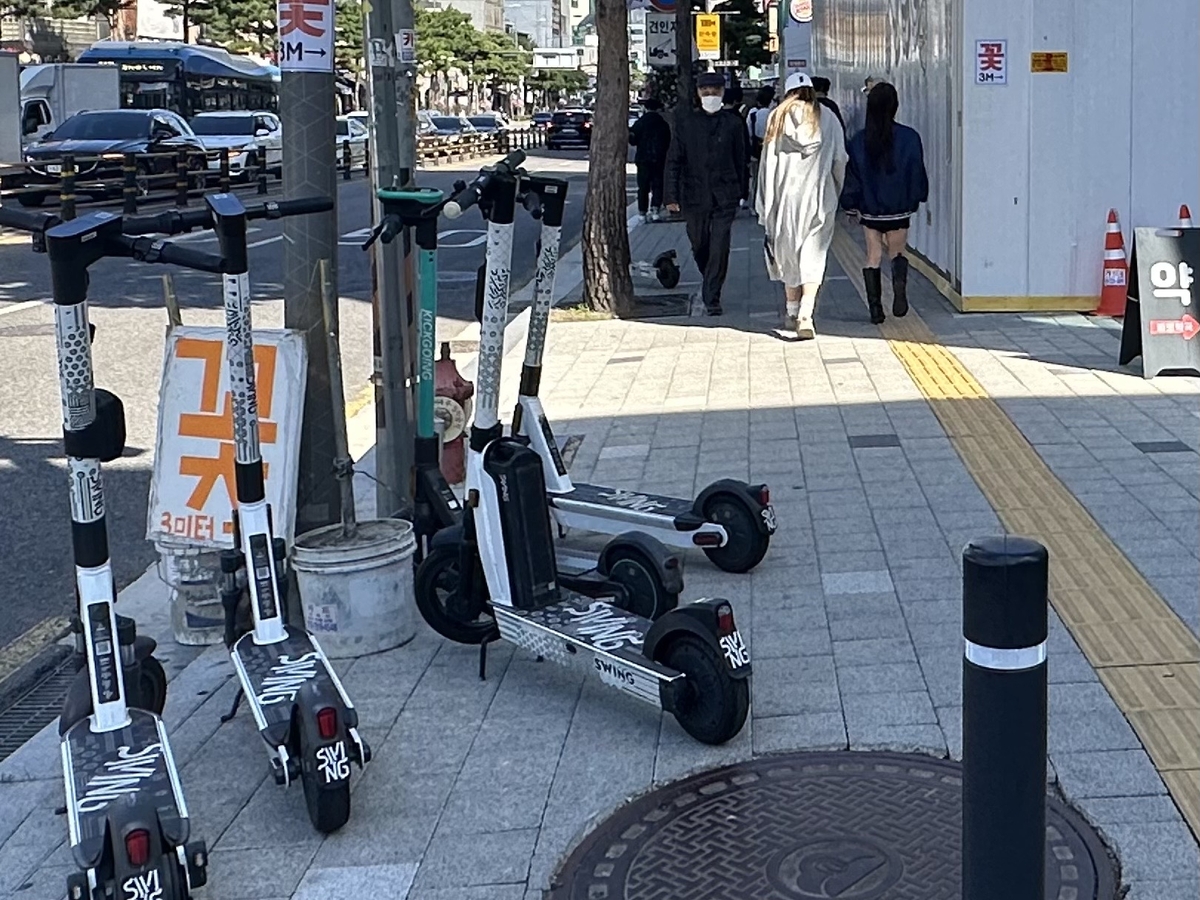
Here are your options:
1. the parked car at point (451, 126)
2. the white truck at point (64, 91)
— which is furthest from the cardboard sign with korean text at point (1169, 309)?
the parked car at point (451, 126)

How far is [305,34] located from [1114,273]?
24.5 feet

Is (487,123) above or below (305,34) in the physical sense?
above

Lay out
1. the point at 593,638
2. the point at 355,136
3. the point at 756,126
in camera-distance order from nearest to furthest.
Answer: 1. the point at 593,638
2. the point at 756,126
3. the point at 355,136

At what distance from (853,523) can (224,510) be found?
2.62 meters

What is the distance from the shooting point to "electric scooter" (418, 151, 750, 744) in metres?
4.62

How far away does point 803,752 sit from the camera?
4.54 metres

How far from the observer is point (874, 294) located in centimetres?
1217

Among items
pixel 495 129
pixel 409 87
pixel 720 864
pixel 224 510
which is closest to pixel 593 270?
pixel 409 87

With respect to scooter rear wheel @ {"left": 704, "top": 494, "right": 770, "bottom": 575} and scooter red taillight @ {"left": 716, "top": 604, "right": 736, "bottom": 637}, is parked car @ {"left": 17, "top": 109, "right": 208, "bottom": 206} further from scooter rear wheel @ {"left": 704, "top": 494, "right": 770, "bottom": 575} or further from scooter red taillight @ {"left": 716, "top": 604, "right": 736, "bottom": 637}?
scooter red taillight @ {"left": 716, "top": 604, "right": 736, "bottom": 637}

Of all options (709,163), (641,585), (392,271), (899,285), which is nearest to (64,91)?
(709,163)

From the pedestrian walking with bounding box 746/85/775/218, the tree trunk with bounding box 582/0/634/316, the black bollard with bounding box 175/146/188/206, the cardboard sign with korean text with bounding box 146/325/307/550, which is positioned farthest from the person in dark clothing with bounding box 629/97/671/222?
the cardboard sign with korean text with bounding box 146/325/307/550

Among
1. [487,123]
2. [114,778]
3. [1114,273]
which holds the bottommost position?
[114,778]

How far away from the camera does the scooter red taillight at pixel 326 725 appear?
13.6 ft

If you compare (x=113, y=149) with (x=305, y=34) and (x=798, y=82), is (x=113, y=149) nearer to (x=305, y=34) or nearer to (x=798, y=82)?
(x=798, y=82)
